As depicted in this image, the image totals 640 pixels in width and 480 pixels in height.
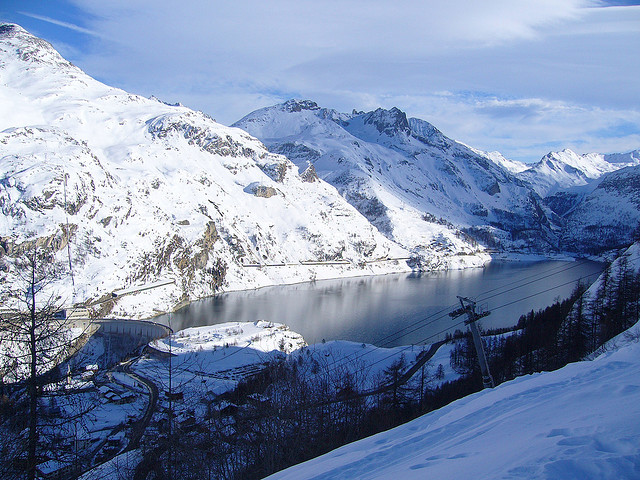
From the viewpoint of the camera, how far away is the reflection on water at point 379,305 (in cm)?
3959

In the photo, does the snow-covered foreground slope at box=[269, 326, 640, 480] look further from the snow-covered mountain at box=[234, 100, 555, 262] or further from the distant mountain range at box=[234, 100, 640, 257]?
the distant mountain range at box=[234, 100, 640, 257]

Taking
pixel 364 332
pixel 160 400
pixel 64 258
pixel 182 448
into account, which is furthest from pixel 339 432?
pixel 64 258

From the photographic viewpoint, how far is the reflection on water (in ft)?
130

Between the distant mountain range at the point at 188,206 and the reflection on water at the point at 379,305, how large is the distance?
6.85m

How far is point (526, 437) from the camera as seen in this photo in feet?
11.8

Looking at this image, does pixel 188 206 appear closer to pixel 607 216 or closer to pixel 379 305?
pixel 379 305

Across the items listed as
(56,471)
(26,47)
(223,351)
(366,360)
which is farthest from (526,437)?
(26,47)

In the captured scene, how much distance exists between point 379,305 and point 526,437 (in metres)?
49.0

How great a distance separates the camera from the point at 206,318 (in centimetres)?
4684

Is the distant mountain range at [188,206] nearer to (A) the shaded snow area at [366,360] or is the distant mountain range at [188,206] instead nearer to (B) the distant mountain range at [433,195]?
(B) the distant mountain range at [433,195]

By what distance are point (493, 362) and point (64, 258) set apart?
44.2 m

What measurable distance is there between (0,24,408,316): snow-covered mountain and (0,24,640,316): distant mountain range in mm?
228

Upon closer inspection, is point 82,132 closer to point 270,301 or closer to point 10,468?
point 270,301

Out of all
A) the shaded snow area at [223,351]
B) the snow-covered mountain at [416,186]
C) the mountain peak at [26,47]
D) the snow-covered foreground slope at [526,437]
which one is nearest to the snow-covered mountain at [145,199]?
the mountain peak at [26,47]
